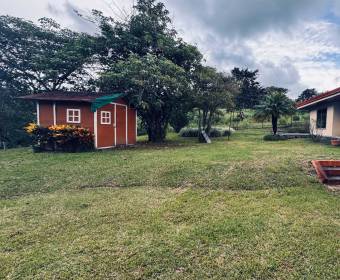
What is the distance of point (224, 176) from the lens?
232 inches

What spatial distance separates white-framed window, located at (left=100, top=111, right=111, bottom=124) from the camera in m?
11.3

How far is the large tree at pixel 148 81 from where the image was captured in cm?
1104

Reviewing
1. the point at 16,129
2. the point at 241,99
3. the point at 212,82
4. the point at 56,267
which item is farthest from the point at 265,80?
the point at 56,267

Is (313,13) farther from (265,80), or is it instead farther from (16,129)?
(265,80)

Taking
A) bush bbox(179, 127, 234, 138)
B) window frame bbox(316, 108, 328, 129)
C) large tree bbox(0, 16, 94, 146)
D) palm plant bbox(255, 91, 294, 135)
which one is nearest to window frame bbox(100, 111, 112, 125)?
large tree bbox(0, 16, 94, 146)

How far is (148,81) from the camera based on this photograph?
36.5ft

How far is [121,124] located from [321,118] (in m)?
11.5

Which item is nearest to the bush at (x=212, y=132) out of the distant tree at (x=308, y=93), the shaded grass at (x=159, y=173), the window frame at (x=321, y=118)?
the window frame at (x=321, y=118)

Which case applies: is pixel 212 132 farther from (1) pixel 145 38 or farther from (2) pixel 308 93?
(2) pixel 308 93

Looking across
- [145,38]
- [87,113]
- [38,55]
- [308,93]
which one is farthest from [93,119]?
[308,93]

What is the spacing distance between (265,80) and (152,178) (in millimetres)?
38754

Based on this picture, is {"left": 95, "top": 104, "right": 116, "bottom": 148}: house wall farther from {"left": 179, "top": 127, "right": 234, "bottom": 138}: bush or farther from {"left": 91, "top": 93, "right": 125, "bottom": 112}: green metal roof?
{"left": 179, "top": 127, "right": 234, "bottom": 138}: bush

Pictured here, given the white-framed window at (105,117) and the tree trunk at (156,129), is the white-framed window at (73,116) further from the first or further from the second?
the tree trunk at (156,129)

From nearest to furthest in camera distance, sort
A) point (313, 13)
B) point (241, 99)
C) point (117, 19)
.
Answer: point (313, 13), point (117, 19), point (241, 99)
